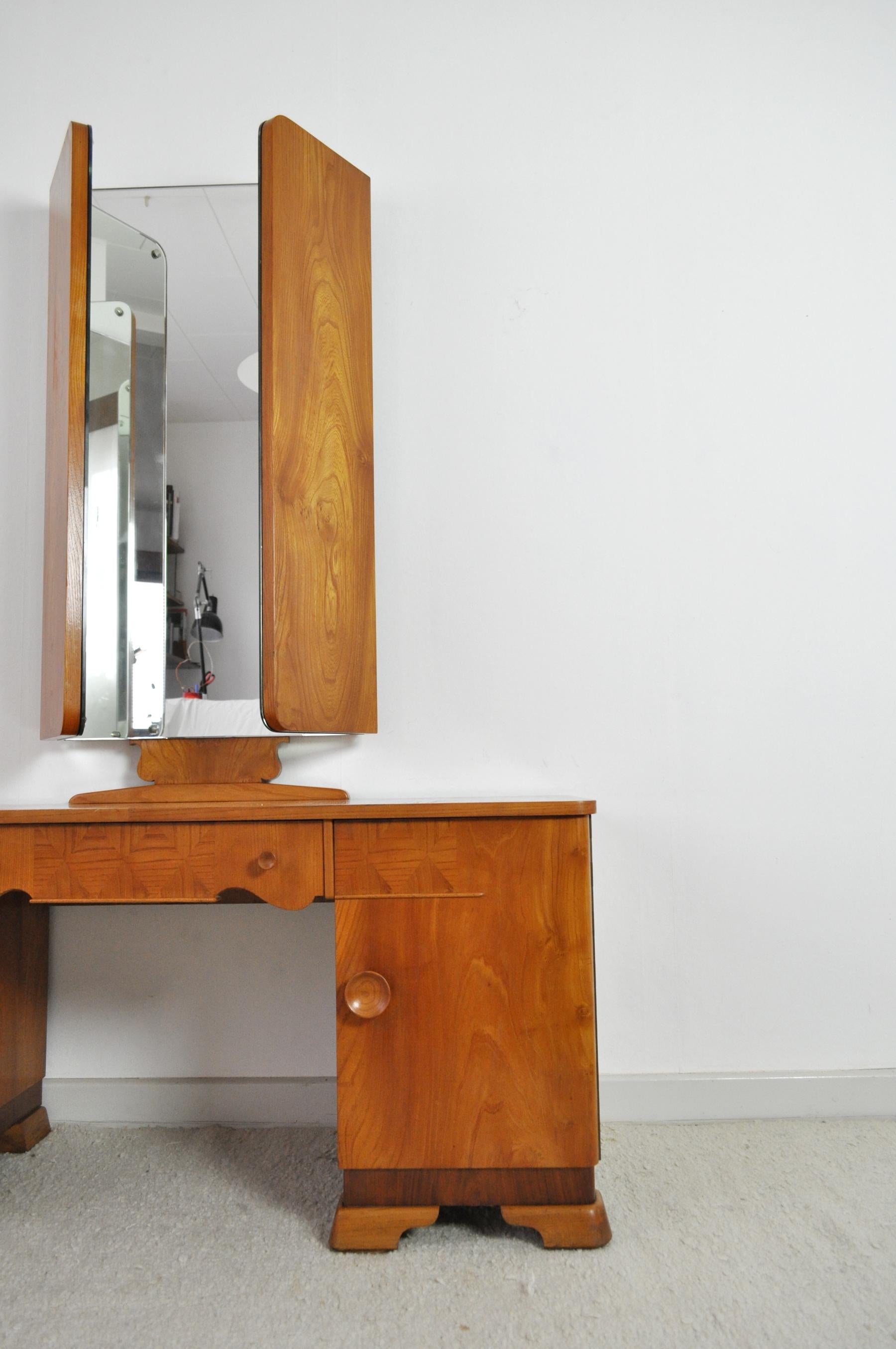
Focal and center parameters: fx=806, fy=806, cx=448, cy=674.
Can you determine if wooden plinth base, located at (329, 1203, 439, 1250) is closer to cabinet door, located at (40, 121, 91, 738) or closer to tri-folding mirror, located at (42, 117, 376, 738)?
tri-folding mirror, located at (42, 117, 376, 738)

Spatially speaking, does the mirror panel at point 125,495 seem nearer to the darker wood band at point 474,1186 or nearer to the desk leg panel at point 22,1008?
the desk leg panel at point 22,1008

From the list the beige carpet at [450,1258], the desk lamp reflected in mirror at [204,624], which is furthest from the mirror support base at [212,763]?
the beige carpet at [450,1258]

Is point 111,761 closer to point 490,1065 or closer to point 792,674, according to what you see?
point 490,1065

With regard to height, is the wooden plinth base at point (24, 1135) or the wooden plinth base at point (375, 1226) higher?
the wooden plinth base at point (375, 1226)

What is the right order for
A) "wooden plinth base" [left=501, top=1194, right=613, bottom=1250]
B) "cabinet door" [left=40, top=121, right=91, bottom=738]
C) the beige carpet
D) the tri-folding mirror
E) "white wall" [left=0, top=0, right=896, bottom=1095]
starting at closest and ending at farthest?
the beige carpet
"wooden plinth base" [left=501, top=1194, right=613, bottom=1250]
"cabinet door" [left=40, top=121, right=91, bottom=738]
the tri-folding mirror
"white wall" [left=0, top=0, right=896, bottom=1095]

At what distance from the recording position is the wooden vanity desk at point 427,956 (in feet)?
4.11

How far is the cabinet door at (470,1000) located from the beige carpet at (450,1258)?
155 mm

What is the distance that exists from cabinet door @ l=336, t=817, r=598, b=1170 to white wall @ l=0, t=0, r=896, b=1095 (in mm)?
457

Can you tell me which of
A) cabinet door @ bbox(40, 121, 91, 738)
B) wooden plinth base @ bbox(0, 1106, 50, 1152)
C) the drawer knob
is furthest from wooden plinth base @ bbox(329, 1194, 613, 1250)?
cabinet door @ bbox(40, 121, 91, 738)

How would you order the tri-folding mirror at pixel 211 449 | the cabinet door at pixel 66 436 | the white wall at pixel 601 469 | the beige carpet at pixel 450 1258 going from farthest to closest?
the white wall at pixel 601 469 < the tri-folding mirror at pixel 211 449 < the cabinet door at pixel 66 436 < the beige carpet at pixel 450 1258

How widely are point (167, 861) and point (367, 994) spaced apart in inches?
15.3

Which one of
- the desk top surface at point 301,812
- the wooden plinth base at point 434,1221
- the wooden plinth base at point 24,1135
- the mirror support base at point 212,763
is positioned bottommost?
the wooden plinth base at point 24,1135

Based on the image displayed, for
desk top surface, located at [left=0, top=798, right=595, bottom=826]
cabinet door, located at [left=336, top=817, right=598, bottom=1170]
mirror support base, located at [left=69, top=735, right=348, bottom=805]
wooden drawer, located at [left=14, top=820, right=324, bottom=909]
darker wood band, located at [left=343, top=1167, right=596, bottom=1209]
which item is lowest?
darker wood band, located at [left=343, top=1167, right=596, bottom=1209]

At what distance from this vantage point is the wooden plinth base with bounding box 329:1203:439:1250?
1.25m
